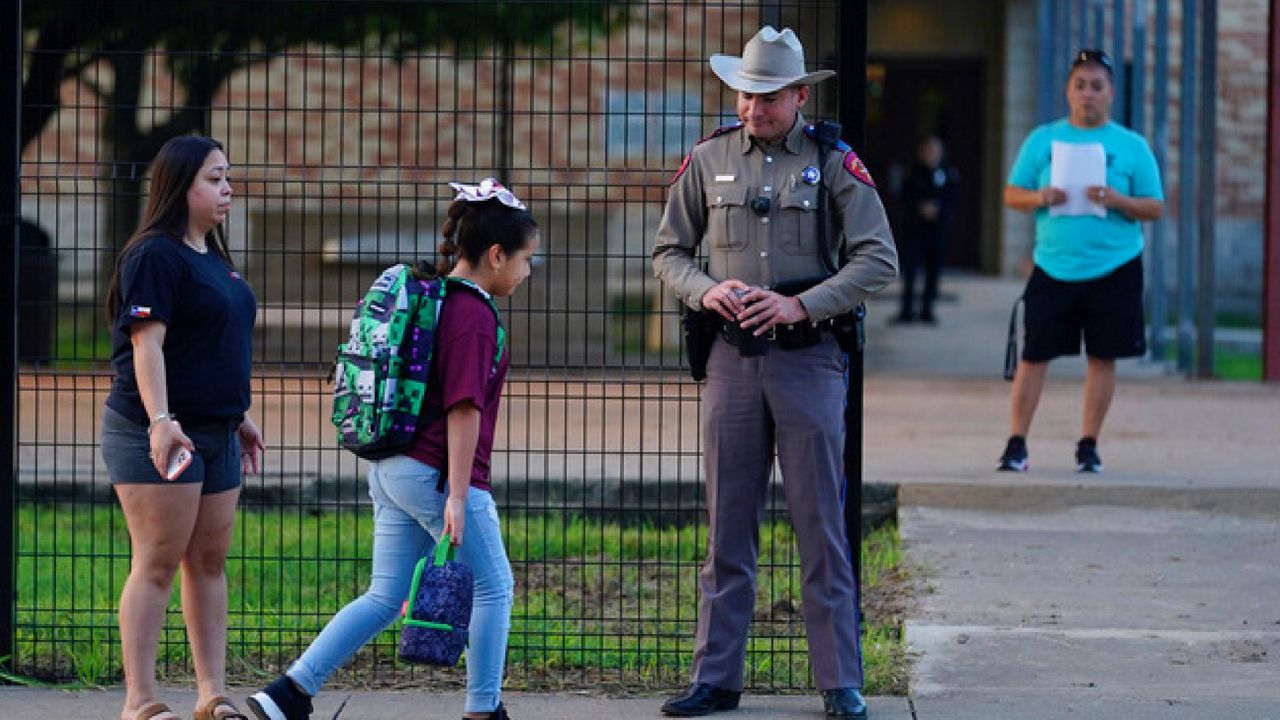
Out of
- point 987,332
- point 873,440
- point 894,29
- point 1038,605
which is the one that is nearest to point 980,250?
point 894,29

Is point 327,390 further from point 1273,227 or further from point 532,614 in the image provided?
point 1273,227

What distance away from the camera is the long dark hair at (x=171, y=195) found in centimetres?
521

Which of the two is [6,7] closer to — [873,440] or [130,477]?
[130,477]

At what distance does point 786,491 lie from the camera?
5.68m

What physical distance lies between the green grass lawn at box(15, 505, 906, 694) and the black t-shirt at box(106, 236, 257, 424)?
1.23 meters

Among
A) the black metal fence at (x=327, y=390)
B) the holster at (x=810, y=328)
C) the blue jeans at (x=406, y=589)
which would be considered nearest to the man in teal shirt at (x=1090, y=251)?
the black metal fence at (x=327, y=390)

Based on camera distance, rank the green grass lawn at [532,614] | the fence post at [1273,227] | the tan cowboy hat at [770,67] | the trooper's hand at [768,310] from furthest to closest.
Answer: the fence post at [1273,227] < the green grass lawn at [532,614] < the tan cowboy hat at [770,67] < the trooper's hand at [768,310]

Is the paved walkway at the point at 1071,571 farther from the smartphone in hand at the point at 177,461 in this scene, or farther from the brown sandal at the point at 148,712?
the smartphone in hand at the point at 177,461

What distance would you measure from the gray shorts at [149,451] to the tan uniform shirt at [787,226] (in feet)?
4.35

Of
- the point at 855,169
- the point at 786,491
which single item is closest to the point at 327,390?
the point at 786,491

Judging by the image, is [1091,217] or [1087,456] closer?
[1091,217]

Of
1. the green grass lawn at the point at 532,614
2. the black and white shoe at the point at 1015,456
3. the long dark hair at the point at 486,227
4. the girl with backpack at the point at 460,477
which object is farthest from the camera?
the black and white shoe at the point at 1015,456

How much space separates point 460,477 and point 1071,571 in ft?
12.0

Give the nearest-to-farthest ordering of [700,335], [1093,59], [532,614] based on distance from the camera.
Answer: [700,335], [532,614], [1093,59]
